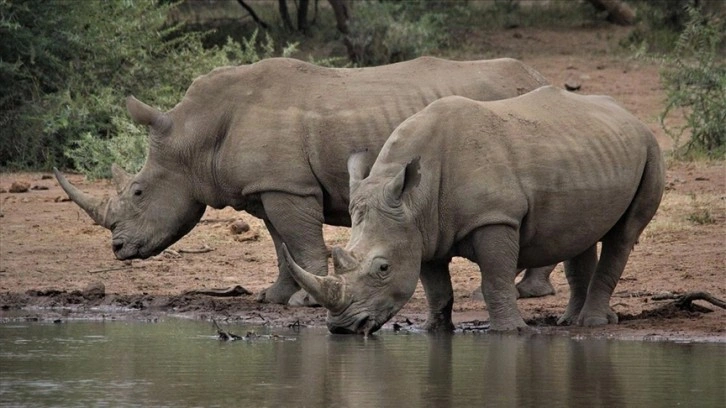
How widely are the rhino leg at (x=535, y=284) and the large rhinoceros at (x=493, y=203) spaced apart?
3.79 feet

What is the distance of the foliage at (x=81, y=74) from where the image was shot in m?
17.4

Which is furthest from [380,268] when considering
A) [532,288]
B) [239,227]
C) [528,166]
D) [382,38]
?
[382,38]

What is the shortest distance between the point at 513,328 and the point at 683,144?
9.07 metres

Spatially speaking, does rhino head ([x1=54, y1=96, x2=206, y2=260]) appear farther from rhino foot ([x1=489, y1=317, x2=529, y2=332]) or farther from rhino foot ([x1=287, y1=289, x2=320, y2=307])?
rhino foot ([x1=489, y1=317, x2=529, y2=332])

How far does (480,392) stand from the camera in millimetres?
7637

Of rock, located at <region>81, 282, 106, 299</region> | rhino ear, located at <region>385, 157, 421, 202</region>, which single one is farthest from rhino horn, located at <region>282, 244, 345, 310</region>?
rock, located at <region>81, 282, 106, 299</region>

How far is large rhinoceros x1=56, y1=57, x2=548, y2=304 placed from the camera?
1086 centimetres

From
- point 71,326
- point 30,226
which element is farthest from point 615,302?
point 30,226

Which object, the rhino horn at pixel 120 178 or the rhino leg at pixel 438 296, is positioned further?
the rhino horn at pixel 120 178

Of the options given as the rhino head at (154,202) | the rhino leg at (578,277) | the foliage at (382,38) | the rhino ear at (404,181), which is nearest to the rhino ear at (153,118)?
the rhino head at (154,202)

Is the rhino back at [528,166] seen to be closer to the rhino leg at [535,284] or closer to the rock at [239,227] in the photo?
the rhino leg at [535,284]

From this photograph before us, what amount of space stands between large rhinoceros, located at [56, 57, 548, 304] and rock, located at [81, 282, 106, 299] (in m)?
0.39

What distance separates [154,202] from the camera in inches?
449

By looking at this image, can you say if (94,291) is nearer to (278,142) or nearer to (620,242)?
(278,142)
